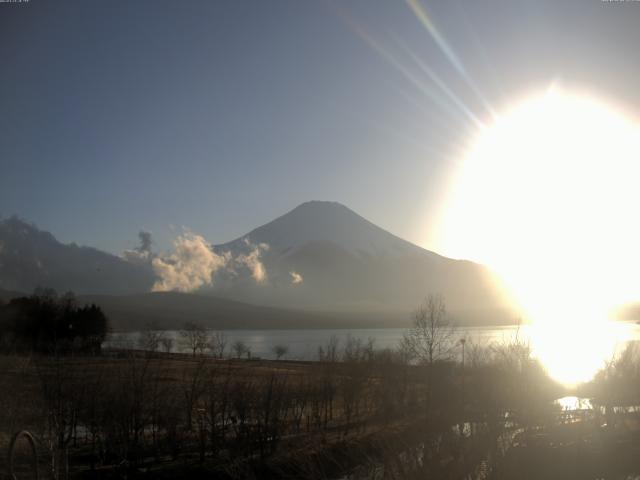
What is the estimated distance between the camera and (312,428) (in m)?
31.7

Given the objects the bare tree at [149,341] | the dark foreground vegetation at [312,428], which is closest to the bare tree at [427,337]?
the dark foreground vegetation at [312,428]

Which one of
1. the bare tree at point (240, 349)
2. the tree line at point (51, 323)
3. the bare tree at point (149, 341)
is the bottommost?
the bare tree at point (240, 349)

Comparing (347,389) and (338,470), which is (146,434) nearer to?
(338,470)

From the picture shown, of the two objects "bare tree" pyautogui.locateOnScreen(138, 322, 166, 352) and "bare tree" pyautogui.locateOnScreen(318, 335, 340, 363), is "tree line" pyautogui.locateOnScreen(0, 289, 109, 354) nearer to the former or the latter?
"bare tree" pyautogui.locateOnScreen(138, 322, 166, 352)

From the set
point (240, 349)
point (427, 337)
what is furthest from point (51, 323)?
point (427, 337)

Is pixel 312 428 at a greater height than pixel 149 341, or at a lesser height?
lesser

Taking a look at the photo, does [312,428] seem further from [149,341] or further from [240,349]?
[240,349]

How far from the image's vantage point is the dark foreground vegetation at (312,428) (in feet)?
56.9

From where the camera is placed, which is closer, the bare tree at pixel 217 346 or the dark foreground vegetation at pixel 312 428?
the dark foreground vegetation at pixel 312 428

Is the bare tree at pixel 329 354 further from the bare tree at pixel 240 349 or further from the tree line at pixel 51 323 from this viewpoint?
the bare tree at pixel 240 349

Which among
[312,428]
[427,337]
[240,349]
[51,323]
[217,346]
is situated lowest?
[312,428]

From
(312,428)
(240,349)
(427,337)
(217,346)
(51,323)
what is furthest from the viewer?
(217,346)

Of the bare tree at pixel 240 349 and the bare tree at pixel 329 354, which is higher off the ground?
the bare tree at pixel 329 354

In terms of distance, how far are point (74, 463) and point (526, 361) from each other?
27.5 meters
